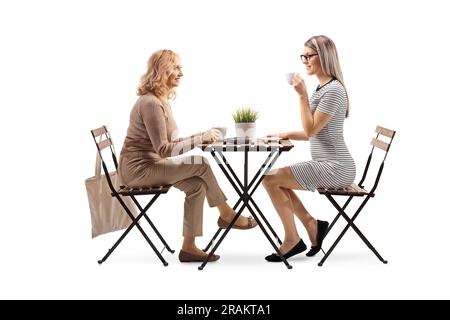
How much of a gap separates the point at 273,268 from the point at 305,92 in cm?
129

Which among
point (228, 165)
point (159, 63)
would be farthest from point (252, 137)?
point (159, 63)

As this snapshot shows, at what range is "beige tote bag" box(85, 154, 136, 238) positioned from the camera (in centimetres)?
645

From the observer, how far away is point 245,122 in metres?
6.32

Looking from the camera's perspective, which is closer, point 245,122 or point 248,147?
point 248,147

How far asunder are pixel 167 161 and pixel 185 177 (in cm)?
18

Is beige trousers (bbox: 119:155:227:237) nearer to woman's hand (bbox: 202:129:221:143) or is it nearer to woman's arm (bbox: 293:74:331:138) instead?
woman's hand (bbox: 202:129:221:143)

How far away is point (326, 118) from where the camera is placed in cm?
618

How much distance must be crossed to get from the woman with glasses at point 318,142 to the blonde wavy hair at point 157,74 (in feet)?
3.04

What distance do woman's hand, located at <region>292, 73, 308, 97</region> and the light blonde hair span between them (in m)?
0.26

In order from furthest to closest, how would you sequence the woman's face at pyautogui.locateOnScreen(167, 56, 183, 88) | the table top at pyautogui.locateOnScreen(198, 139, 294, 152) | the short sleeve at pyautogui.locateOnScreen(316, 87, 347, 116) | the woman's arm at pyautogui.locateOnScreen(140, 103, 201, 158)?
the woman's face at pyautogui.locateOnScreen(167, 56, 183, 88)
the short sleeve at pyautogui.locateOnScreen(316, 87, 347, 116)
the woman's arm at pyautogui.locateOnScreen(140, 103, 201, 158)
the table top at pyautogui.locateOnScreen(198, 139, 294, 152)

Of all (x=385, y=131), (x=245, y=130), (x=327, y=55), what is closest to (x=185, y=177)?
(x=245, y=130)

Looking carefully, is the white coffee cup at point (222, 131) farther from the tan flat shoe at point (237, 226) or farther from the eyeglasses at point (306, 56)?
the eyeglasses at point (306, 56)

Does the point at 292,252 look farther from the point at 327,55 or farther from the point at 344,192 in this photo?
the point at 327,55

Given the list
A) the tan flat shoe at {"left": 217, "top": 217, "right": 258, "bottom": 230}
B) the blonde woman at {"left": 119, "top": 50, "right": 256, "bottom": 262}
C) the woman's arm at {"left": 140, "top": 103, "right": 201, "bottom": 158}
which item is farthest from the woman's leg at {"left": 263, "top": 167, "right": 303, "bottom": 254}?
the woman's arm at {"left": 140, "top": 103, "right": 201, "bottom": 158}
